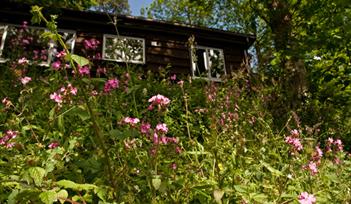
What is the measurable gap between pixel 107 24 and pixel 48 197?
10.9m

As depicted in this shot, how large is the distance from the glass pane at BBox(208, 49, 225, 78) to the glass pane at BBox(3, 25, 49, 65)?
5.50 m

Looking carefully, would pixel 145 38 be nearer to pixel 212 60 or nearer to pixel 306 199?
pixel 212 60

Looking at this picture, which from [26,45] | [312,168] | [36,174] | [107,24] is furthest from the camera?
[107,24]

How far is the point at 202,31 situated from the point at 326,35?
20.9ft

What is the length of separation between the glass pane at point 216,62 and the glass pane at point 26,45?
5497mm

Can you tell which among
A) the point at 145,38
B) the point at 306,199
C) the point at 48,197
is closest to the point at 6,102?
the point at 48,197

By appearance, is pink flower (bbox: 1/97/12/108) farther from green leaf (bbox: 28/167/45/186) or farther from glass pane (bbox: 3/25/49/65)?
glass pane (bbox: 3/25/49/65)

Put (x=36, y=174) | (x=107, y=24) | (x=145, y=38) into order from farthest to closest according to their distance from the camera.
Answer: (x=145, y=38) < (x=107, y=24) < (x=36, y=174)

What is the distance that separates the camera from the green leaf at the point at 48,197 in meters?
1.48

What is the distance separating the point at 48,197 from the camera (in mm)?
1513

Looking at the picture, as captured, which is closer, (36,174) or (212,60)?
(36,174)

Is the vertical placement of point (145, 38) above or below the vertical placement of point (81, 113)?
above

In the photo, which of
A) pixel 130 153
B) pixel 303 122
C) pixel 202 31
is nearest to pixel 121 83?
pixel 130 153

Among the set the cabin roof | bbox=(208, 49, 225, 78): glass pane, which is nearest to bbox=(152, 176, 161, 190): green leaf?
the cabin roof
